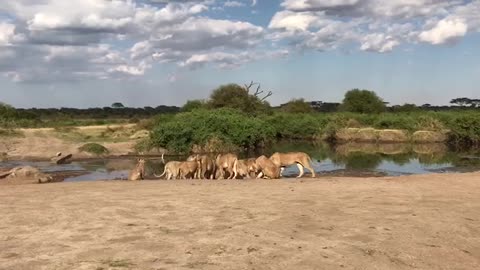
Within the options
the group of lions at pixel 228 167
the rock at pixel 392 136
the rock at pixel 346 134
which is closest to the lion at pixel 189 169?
the group of lions at pixel 228 167

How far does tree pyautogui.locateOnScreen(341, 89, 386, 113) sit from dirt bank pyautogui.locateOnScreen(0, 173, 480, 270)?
255 feet

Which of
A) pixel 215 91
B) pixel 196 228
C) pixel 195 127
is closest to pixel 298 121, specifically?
pixel 215 91

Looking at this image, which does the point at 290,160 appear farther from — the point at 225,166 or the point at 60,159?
the point at 60,159

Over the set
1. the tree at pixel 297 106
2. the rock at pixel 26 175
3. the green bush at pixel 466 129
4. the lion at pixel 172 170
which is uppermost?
the tree at pixel 297 106

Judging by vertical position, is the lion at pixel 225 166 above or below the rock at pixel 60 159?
above

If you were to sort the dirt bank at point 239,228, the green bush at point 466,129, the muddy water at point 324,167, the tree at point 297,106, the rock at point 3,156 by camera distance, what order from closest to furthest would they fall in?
1. the dirt bank at point 239,228
2. the muddy water at point 324,167
3. the rock at point 3,156
4. the green bush at point 466,129
5. the tree at point 297,106

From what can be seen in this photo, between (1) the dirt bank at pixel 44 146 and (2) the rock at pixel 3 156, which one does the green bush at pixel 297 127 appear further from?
(2) the rock at pixel 3 156

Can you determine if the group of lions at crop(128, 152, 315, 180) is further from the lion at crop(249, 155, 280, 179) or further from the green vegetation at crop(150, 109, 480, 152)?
the green vegetation at crop(150, 109, 480, 152)

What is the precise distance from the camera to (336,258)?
26.2 ft

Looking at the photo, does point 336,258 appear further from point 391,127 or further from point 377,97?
point 377,97

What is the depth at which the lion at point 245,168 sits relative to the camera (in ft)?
69.0

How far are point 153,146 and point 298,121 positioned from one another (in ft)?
98.5

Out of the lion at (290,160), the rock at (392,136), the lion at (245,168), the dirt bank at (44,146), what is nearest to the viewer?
the lion at (245,168)

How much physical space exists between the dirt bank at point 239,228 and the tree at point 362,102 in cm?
7775
